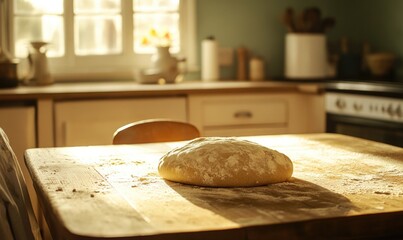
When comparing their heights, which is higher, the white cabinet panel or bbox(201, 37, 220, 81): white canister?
bbox(201, 37, 220, 81): white canister

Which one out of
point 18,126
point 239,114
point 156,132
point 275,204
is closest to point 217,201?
point 275,204

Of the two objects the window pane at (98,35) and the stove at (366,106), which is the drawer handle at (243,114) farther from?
the window pane at (98,35)

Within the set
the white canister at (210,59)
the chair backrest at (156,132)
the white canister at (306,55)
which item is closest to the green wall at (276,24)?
the white canister at (210,59)

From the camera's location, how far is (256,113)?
3900 mm

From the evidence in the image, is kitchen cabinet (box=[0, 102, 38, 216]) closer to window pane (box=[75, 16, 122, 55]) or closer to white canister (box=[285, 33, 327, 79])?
window pane (box=[75, 16, 122, 55])

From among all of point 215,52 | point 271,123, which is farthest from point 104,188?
point 215,52

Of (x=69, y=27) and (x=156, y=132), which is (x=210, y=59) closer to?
(x=69, y=27)

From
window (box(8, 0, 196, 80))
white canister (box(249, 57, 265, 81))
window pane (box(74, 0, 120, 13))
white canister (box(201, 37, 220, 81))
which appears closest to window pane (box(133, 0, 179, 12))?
window (box(8, 0, 196, 80))

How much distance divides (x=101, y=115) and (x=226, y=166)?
6.78 ft

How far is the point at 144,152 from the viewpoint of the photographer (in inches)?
85.1

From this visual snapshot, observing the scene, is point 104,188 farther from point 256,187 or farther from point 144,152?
point 144,152

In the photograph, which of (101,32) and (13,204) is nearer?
(13,204)

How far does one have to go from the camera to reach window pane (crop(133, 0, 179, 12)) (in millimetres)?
4336

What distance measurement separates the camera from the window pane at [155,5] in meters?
4.34
